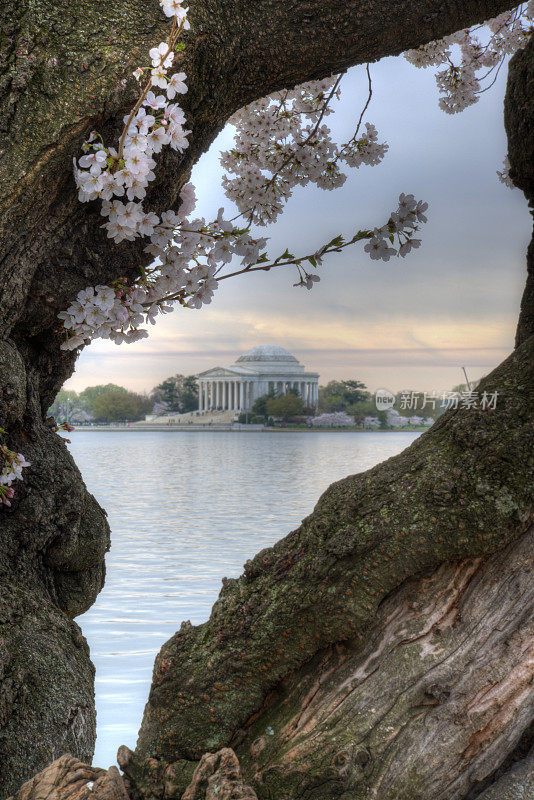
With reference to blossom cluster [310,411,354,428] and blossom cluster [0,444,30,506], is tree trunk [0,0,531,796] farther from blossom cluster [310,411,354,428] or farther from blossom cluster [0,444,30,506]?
blossom cluster [310,411,354,428]

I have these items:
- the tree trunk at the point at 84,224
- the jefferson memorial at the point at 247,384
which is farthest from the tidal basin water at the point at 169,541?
the jefferson memorial at the point at 247,384

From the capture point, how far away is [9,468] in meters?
2.19

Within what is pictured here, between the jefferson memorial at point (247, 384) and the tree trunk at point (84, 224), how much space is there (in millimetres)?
81589

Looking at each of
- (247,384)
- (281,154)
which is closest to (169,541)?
(281,154)

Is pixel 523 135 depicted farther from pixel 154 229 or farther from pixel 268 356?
pixel 268 356

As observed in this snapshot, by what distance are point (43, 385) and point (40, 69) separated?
103 cm

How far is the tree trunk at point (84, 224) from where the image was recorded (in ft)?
6.57

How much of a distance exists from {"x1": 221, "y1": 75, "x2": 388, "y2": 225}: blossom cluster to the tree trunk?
112cm

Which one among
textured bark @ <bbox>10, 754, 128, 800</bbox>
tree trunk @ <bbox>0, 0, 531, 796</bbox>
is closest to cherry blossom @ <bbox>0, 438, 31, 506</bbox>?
tree trunk @ <bbox>0, 0, 531, 796</bbox>

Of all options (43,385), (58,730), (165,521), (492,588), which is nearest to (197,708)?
(58,730)

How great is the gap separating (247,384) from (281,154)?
277 feet

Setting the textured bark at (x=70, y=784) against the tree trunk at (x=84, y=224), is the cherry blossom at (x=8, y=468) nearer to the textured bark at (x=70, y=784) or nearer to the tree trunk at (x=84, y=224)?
the tree trunk at (x=84, y=224)

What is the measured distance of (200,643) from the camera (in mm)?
2312

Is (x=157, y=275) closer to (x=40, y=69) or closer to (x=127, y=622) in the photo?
(x=40, y=69)
